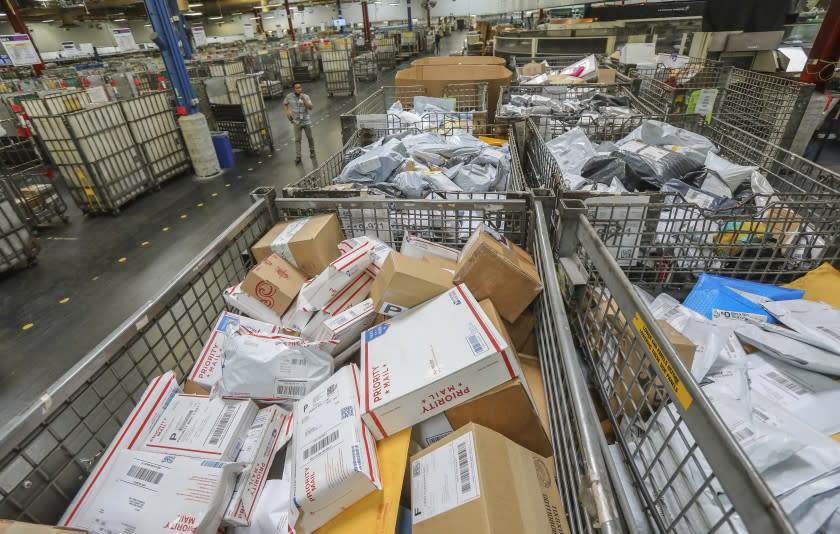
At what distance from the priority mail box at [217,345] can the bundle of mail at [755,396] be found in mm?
1437

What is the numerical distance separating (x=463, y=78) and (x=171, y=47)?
528 cm

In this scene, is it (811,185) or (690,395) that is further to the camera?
(811,185)

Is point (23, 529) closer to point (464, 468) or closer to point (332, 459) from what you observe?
point (332, 459)

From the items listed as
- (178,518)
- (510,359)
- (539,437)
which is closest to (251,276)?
(178,518)

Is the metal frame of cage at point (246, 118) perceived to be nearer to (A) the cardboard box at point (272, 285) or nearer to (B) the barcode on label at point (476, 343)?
(A) the cardboard box at point (272, 285)

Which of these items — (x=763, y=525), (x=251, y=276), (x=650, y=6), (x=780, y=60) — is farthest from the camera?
(x=650, y=6)

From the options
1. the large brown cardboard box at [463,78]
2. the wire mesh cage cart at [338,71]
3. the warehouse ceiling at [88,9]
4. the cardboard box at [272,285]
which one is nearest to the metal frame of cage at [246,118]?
the large brown cardboard box at [463,78]

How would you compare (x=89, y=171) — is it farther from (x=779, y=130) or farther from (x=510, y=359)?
(x=779, y=130)

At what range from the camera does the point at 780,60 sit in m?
6.53

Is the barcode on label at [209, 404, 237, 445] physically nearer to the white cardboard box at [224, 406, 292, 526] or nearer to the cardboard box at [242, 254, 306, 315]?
the white cardboard box at [224, 406, 292, 526]

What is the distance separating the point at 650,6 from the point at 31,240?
1722cm

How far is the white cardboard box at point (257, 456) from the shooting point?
1097mm

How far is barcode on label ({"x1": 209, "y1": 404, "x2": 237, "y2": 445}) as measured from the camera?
1218mm

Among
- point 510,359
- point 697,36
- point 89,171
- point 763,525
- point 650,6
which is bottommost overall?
point 89,171
